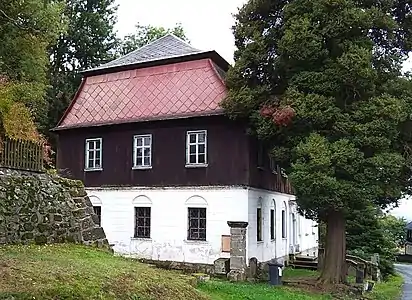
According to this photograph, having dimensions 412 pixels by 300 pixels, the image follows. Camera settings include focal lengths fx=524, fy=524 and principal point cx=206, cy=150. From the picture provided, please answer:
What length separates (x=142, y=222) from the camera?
22516 millimetres

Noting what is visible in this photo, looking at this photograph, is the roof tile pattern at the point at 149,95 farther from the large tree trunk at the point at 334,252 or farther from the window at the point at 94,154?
the large tree trunk at the point at 334,252

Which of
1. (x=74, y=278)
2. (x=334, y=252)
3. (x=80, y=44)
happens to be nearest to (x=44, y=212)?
(x=74, y=278)

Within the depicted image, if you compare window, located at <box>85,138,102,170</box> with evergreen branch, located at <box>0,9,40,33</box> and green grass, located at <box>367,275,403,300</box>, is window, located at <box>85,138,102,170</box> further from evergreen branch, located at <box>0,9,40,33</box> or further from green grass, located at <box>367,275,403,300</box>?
green grass, located at <box>367,275,403,300</box>

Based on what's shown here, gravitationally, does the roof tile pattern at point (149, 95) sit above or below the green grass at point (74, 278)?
above

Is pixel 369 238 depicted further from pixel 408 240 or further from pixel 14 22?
pixel 14 22

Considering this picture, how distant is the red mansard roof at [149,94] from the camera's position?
21859 mm

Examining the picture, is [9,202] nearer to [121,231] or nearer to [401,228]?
[121,231]

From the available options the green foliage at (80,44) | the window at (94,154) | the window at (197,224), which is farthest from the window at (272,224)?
the green foliage at (80,44)

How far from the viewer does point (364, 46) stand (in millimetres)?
17609

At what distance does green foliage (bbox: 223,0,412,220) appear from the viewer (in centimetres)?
1680

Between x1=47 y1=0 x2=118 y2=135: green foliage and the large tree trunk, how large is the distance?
24.7 m

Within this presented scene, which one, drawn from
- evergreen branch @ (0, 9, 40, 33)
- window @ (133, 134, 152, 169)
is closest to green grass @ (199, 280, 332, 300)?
window @ (133, 134, 152, 169)

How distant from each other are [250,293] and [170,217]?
25.2ft

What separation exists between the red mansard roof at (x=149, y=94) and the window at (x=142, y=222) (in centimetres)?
393
